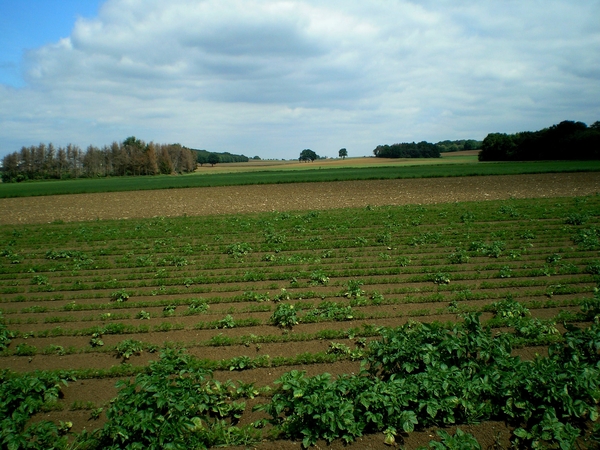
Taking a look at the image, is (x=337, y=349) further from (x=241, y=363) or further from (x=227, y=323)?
(x=227, y=323)

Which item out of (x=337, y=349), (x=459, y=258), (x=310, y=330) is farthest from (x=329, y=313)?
(x=459, y=258)

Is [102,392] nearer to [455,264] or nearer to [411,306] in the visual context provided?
[411,306]

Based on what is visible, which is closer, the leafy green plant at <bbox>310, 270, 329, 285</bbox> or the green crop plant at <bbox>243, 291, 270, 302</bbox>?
the green crop plant at <bbox>243, 291, 270, 302</bbox>

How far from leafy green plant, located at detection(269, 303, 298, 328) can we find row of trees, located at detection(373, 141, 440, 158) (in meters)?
123

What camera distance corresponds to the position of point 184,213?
2906 cm

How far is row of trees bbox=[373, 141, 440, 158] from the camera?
124875mm

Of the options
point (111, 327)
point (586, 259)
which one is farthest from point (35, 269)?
point (586, 259)

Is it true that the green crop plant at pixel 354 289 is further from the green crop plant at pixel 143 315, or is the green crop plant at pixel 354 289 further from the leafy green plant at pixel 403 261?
the green crop plant at pixel 143 315

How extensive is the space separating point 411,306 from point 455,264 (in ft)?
14.0

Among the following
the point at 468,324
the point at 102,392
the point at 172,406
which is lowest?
the point at 102,392

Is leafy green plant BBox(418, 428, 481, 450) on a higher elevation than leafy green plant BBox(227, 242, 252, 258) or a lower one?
lower

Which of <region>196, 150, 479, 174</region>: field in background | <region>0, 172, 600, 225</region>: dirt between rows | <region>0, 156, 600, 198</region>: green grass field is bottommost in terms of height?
<region>0, 172, 600, 225</region>: dirt between rows

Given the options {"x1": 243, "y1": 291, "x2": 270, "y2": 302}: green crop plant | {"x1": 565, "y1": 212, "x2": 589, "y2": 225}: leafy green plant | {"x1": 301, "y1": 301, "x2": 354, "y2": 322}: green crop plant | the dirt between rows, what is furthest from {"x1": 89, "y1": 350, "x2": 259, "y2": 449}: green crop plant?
the dirt between rows

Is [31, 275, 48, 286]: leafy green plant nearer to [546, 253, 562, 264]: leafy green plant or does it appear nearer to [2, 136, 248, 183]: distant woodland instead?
[546, 253, 562, 264]: leafy green plant
